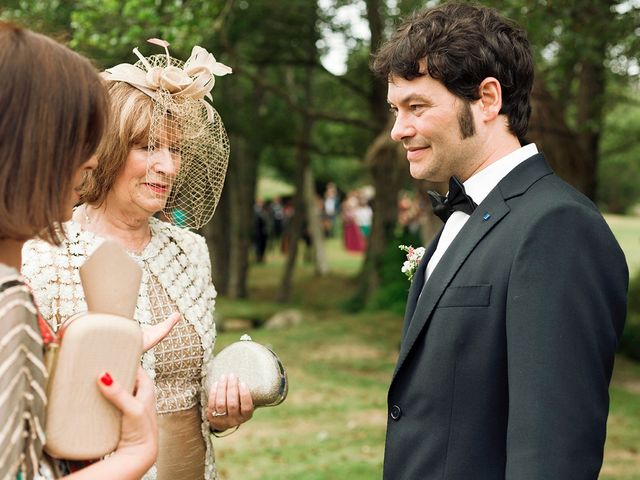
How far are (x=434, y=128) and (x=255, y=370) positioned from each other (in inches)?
42.4

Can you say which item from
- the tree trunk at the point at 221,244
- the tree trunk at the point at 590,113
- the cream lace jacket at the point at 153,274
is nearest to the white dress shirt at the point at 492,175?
the cream lace jacket at the point at 153,274

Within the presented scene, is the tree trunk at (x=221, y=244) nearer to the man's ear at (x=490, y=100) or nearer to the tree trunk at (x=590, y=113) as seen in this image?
the tree trunk at (x=590, y=113)

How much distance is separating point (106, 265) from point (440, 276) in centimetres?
104

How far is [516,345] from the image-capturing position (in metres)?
2.21

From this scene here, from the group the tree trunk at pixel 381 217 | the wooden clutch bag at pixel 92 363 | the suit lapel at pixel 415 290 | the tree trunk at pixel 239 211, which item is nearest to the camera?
the wooden clutch bag at pixel 92 363

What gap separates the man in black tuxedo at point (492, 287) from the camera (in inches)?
85.7

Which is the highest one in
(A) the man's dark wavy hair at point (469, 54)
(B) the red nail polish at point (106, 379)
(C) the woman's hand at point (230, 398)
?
(A) the man's dark wavy hair at point (469, 54)

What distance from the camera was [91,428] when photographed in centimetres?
174

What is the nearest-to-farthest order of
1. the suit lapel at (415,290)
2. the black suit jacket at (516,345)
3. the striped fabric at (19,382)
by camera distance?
the striped fabric at (19,382) < the black suit jacket at (516,345) < the suit lapel at (415,290)

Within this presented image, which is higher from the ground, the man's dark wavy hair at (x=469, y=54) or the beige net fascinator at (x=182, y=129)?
the man's dark wavy hair at (x=469, y=54)

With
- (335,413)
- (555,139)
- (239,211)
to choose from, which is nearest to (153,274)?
(335,413)

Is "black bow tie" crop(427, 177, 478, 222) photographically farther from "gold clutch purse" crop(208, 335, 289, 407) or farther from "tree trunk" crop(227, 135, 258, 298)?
"tree trunk" crop(227, 135, 258, 298)

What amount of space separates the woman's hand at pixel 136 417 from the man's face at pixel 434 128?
3.87ft

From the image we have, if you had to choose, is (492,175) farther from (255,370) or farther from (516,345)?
(255,370)
